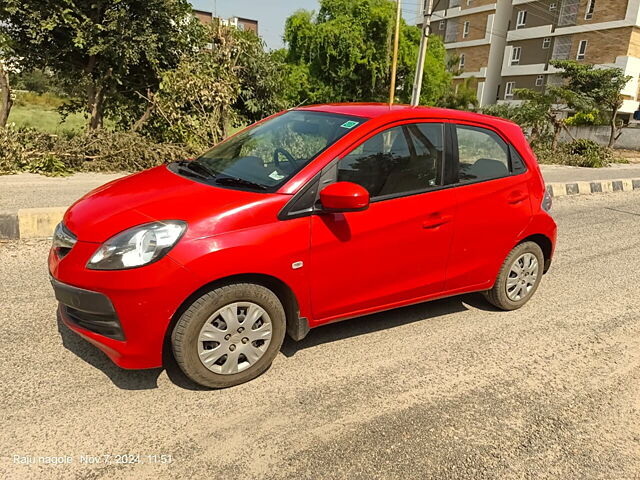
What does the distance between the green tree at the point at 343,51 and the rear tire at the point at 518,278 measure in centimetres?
2235

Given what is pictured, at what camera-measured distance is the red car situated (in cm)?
262

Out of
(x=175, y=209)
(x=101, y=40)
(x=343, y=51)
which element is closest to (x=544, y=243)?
(x=175, y=209)

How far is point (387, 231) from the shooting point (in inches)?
127

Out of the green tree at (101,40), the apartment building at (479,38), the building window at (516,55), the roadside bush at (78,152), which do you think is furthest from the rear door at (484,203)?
the building window at (516,55)

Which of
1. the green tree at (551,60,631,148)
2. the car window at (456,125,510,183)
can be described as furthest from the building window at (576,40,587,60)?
the car window at (456,125,510,183)

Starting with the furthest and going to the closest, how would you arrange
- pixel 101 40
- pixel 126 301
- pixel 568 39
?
1. pixel 568 39
2. pixel 101 40
3. pixel 126 301

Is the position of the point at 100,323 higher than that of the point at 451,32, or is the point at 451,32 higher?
the point at 451,32

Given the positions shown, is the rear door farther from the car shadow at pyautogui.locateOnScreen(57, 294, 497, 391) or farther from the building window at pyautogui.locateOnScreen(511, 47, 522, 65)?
the building window at pyautogui.locateOnScreen(511, 47, 522, 65)

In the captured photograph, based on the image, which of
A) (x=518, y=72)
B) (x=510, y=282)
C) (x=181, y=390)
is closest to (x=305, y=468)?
(x=181, y=390)

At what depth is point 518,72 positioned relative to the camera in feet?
143

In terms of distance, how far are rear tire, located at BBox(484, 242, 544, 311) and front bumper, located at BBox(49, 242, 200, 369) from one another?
2736mm

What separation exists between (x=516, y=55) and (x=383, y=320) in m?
47.8

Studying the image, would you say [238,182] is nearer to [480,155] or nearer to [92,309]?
[92,309]

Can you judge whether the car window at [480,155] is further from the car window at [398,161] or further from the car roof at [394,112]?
the car window at [398,161]
